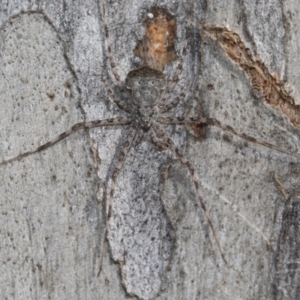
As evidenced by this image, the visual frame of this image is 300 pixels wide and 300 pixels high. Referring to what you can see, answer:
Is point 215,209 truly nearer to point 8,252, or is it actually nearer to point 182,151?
point 182,151

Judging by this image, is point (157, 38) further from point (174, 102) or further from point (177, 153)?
point (177, 153)

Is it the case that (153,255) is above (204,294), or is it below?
above

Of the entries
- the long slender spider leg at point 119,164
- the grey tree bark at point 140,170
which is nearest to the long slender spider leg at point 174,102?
the grey tree bark at point 140,170

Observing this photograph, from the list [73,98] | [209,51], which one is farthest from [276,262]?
[73,98]

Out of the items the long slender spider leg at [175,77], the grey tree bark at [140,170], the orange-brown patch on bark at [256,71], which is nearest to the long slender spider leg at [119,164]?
the grey tree bark at [140,170]

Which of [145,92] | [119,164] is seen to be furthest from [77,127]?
[145,92]

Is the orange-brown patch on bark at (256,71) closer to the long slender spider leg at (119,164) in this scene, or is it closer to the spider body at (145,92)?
the spider body at (145,92)

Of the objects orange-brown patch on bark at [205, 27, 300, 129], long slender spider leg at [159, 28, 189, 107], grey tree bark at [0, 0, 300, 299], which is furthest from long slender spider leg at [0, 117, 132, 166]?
orange-brown patch on bark at [205, 27, 300, 129]

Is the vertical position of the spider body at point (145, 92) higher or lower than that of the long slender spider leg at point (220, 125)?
higher
